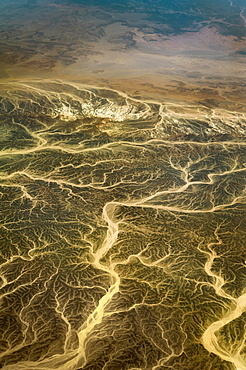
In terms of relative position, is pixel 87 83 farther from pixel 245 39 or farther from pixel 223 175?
pixel 245 39

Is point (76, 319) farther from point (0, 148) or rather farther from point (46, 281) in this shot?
point (0, 148)

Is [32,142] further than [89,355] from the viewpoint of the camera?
Yes

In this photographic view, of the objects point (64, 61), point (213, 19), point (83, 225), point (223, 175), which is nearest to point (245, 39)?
point (213, 19)

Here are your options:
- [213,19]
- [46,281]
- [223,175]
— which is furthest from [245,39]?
[46,281]

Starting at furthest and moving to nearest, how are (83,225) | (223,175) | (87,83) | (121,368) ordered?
(87,83) → (223,175) → (83,225) → (121,368)

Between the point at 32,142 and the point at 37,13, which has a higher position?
the point at 37,13

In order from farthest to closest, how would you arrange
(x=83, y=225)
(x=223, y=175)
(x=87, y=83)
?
(x=87, y=83) < (x=223, y=175) < (x=83, y=225)

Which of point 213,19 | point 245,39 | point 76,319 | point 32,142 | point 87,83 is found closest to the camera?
point 76,319
